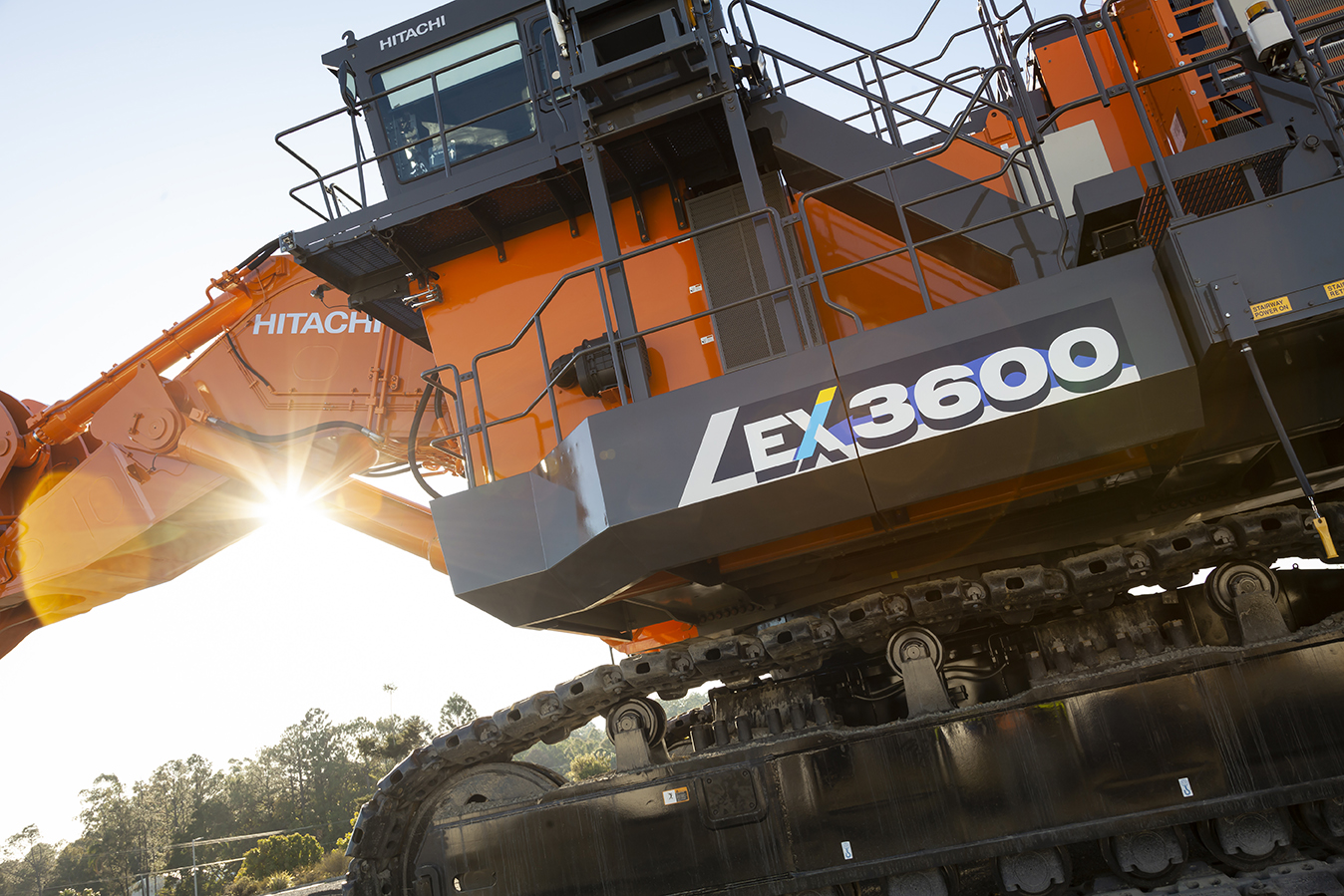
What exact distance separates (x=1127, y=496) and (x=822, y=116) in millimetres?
3339

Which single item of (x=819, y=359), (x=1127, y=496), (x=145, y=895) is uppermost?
(x=819, y=359)

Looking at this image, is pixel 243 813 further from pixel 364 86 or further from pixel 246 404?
pixel 364 86

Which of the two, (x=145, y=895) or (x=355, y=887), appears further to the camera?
(x=145, y=895)

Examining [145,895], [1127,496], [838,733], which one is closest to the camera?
[838,733]

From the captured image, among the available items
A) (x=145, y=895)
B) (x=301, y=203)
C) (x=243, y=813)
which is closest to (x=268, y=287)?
Answer: (x=301, y=203)

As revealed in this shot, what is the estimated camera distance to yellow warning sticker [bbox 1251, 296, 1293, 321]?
3766 mm

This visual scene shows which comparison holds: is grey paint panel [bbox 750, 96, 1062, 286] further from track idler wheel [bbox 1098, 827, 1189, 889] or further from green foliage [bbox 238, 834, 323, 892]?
green foliage [bbox 238, 834, 323, 892]

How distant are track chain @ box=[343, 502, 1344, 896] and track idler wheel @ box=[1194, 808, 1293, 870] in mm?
1317

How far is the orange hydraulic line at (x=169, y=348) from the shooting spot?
365 inches

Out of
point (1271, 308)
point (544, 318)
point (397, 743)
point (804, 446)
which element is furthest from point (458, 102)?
point (397, 743)

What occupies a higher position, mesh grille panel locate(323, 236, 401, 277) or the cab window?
the cab window

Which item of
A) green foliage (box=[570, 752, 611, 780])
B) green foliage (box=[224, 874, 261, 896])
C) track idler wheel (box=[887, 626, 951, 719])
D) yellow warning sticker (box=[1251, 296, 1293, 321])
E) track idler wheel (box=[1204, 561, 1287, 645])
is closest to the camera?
yellow warning sticker (box=[1251, 296, 1293, 321])

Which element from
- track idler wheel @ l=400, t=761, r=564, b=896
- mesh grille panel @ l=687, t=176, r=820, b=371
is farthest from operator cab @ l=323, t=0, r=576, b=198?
track idler wheel @ l=400, t=761, r=564, b=896

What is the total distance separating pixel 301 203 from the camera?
6848 mm
